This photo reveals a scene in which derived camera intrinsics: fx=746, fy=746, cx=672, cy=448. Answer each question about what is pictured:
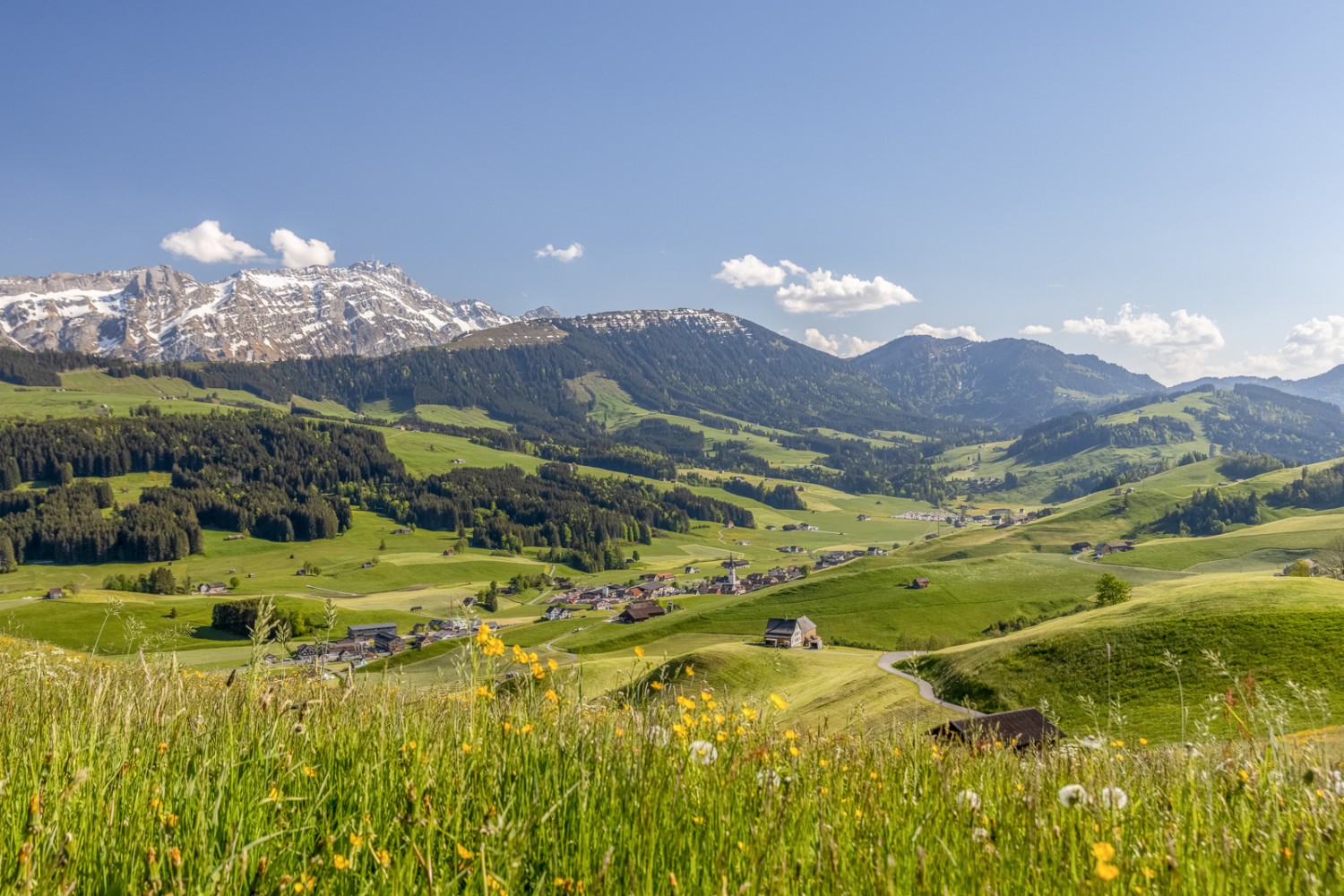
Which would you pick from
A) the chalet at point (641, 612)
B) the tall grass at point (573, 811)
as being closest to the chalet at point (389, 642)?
the chalet at point (641, 612)

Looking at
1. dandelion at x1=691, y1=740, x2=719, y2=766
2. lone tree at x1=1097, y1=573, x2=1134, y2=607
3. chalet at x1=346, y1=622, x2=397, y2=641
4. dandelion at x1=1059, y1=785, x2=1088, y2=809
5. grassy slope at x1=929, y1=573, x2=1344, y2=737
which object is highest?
dandelion at x1=691, y1=740, x2=719, y2=766

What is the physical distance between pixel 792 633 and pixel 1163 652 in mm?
63726

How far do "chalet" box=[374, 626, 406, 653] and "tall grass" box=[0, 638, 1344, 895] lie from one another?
11667cm

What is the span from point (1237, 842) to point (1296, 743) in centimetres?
379

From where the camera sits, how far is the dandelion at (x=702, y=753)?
427cm

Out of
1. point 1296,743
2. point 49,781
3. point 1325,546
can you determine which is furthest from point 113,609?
point 1325,546

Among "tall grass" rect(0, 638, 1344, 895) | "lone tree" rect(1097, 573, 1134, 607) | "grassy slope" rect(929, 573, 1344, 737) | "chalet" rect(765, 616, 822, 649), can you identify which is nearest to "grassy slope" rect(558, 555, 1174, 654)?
"chalet" rect(765, 616, 822, 649)

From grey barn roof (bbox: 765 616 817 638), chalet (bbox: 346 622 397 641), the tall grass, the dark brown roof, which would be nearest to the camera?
the tall grass

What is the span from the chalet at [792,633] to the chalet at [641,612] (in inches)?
1532

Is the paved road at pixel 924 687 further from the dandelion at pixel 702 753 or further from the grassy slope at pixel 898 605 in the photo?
the dandelion at pixel 702 753

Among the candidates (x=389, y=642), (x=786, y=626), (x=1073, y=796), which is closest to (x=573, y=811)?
(x=1073, y=796)

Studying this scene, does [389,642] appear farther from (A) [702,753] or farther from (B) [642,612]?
(A) [702,753]

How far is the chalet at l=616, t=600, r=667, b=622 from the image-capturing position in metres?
147

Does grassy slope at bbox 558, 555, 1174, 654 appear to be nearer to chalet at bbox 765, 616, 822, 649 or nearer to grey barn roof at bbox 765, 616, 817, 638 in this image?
chalet at bbox 765, 616, 822, 649
